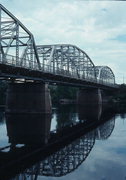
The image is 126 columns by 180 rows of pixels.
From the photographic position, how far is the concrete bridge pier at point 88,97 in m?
97.9

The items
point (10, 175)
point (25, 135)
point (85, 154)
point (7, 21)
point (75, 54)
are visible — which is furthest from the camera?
point (75, 54)

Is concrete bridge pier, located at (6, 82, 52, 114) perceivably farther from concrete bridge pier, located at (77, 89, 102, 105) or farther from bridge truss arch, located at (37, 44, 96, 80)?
concrete bridge pier, located at (77, 89, 102, 105)

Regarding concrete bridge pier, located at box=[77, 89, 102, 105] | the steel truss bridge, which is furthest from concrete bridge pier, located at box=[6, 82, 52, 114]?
concrete bridge pier, located at box=[77, 89, 102, 105]

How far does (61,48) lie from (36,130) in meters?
45.0

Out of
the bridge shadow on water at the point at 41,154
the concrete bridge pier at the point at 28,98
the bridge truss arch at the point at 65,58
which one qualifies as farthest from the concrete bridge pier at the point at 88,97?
the bridge shadow on water at the point at 41,154

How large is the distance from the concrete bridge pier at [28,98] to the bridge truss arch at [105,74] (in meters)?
74.1

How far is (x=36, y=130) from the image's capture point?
3381 centimetres

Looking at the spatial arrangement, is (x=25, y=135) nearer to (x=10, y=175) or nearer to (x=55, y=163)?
(x=55, y=163)

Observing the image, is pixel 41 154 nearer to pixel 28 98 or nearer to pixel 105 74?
pixel 28 98

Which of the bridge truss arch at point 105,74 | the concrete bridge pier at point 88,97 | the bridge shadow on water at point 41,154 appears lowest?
the bridge shadow on water at point 41,154

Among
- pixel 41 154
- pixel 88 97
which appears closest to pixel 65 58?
pixel 88 97

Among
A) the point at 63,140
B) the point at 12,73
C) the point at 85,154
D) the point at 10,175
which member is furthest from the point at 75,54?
the point at 10,175

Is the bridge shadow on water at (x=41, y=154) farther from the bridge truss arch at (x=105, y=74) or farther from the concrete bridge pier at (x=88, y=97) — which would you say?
the bridge truss arch at (x=105, y=74)

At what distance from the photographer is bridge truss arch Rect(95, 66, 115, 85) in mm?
129475
